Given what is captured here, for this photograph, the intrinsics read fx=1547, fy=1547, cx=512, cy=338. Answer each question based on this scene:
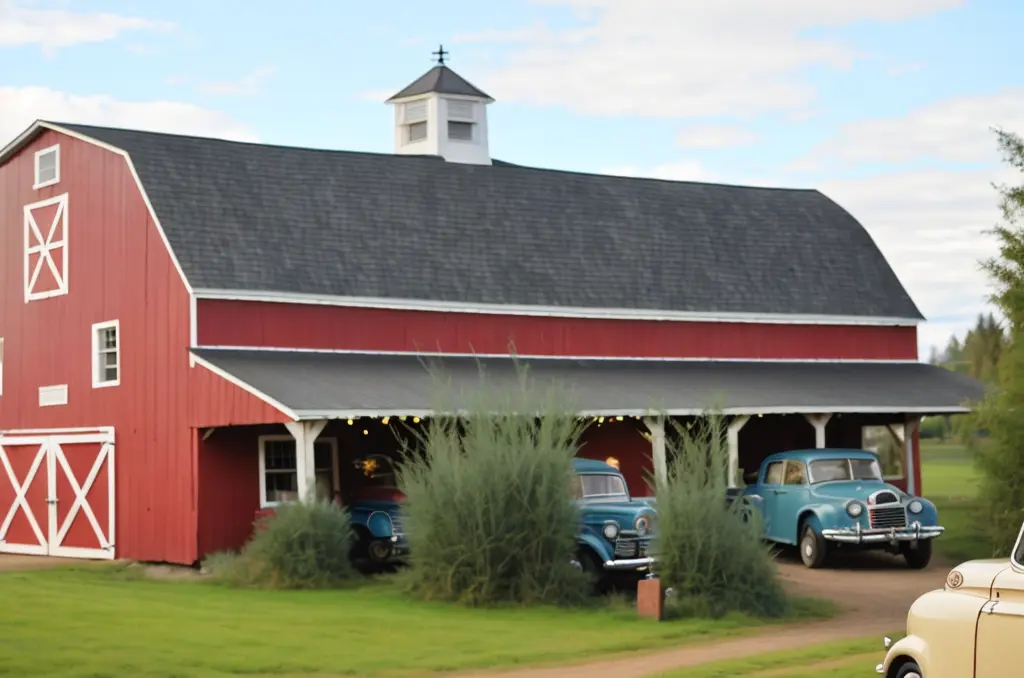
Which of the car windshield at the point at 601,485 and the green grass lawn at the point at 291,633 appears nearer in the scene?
the green grass lawn at the point at 291,633

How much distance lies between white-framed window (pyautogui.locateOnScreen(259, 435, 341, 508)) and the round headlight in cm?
639

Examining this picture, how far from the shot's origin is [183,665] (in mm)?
14102

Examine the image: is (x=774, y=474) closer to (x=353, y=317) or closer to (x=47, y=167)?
(x=353, y=317)

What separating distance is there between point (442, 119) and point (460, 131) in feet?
1.72

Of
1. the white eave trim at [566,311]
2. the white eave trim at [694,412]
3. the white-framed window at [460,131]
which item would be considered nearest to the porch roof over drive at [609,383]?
the white eave trim at [694,412]

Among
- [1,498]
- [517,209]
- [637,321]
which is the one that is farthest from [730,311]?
[1,498]

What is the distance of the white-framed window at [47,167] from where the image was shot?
93.4 ft

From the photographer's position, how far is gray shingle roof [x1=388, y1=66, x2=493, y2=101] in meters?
34.2

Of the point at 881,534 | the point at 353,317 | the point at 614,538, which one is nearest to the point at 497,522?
the point at 614,538

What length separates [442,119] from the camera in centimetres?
3362

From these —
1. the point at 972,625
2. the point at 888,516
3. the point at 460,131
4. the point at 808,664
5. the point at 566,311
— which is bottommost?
the point at 808,664

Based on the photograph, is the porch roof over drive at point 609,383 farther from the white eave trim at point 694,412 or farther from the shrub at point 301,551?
the shrub at point 301,551

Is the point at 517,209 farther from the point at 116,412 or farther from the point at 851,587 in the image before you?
the point at 851,587

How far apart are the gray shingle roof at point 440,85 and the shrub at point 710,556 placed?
17.3 metres
